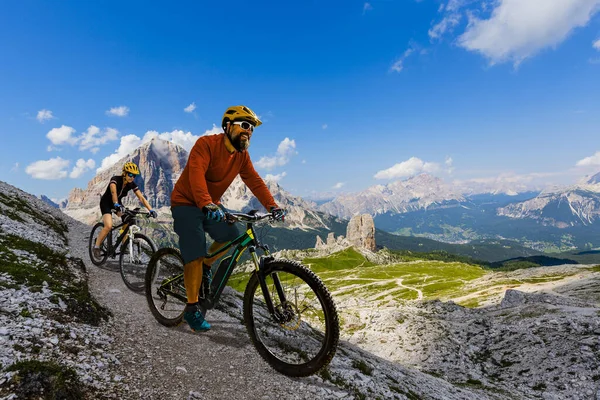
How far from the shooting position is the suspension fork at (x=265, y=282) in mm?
7516

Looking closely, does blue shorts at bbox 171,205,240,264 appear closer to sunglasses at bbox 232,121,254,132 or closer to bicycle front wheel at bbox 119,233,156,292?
sunglasses at bbox 232,121,254,132

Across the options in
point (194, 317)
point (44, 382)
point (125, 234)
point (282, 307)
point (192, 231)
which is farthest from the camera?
point (125, 234)

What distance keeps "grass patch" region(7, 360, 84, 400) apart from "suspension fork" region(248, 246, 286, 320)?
406cm

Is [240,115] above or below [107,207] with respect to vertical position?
above

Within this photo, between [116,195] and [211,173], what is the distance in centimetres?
1034

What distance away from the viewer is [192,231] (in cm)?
838

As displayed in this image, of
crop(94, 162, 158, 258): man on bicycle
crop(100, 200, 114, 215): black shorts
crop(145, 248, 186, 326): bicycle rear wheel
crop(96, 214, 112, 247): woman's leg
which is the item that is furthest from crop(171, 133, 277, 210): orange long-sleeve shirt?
crop(96, 214, 112, 247): woman's leg

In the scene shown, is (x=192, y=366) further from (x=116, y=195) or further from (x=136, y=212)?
(x=116, y=195)

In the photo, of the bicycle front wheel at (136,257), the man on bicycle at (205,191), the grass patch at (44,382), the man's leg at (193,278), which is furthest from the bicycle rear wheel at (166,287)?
the grass patch at (44,382)

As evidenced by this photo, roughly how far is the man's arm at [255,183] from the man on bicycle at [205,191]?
0.11 feet

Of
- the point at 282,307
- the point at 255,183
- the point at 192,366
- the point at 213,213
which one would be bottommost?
the point at 192,366

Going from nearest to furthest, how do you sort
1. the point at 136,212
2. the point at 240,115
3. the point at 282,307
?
the point at 282,307 < the point at 240,115 < the point at 136,212

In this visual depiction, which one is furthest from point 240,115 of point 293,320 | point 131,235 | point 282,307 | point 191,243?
point 131,235

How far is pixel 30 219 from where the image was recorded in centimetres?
2220
